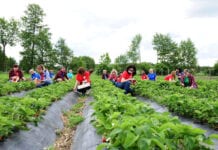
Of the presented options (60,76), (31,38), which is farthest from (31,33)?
(60,76)

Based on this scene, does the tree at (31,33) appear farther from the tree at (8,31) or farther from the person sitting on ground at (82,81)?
the person sitting on ground at (82,81)

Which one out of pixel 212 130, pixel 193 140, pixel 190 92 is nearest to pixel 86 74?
pixel 190 92

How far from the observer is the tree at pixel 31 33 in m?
52.7

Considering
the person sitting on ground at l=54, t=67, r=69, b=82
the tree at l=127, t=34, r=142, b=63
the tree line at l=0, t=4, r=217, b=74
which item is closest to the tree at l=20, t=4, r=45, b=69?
the tree line at l=0, t=4, r=217, b=74

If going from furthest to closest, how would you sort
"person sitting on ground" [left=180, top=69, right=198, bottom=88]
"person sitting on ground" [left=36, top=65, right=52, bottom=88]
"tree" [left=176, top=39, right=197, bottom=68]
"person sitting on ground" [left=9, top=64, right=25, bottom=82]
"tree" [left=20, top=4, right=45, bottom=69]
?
"tree" [left=176, top=39, right=197, bottom=68] → "tree" [left=20, top=4, right=45, bottom=69] → "person sitting on ground" [left=9, top=64, right=25, bottom=82] → "person sitting on ground" [left=36, top=65, right=52, bottom=88] → "person sitting on ground" [left=180, top=69, right=198, bottom=88]

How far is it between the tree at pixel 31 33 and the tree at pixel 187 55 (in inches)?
1140

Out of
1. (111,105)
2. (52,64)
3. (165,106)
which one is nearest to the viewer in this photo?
(111,105)

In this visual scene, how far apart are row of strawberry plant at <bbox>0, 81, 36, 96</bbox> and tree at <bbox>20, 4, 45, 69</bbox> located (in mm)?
38958

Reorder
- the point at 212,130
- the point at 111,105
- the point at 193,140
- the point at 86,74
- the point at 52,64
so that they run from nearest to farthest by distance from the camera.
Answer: the point at 193,140 → the point at 111,105 → the point at 212,130 → the point at 86,74 → the point at 52,64

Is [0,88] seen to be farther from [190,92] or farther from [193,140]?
[193,140]

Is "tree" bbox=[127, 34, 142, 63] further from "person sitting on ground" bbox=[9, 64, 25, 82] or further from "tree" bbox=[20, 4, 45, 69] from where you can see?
"person sitting on ground" bbox=[9, 64, 25, 82]

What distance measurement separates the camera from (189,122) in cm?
639

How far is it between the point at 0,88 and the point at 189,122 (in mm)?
7450

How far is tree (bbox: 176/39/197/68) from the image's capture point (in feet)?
210
